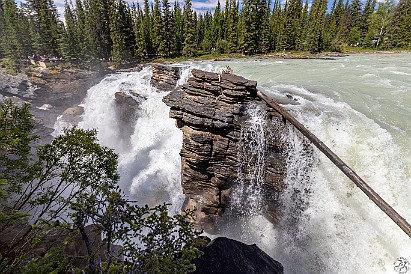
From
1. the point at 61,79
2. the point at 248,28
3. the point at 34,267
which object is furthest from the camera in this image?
the point at 248,28

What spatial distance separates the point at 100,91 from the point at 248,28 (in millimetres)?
38950

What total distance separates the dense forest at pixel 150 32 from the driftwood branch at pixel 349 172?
1852 inches

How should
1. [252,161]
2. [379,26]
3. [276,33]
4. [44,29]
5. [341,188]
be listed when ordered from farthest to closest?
[276,33]
[379,26]
[44,29]
[252,161]
[341,188]

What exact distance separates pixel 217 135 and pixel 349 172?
7355mm

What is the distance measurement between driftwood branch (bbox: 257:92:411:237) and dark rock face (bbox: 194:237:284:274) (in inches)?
199

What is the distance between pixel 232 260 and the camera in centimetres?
974

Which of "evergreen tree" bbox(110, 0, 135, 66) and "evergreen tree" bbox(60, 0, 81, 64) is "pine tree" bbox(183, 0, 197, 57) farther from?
"evergreen tree" bbox(60, 0, 81, 64)

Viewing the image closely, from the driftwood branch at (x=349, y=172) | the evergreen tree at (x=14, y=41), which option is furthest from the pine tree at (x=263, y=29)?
the driftwood branch at (x=349, y=172)

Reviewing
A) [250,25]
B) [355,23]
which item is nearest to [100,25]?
[250,25]

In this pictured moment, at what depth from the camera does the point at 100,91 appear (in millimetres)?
35562

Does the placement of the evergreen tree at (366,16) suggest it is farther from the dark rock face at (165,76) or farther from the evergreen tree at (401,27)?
the dark rock face at (165,76)

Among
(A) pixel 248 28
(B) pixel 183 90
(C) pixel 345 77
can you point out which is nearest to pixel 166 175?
(B) pixel 183 90

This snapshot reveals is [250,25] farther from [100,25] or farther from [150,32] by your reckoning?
[100,25]

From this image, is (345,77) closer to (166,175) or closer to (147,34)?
(166,175)
